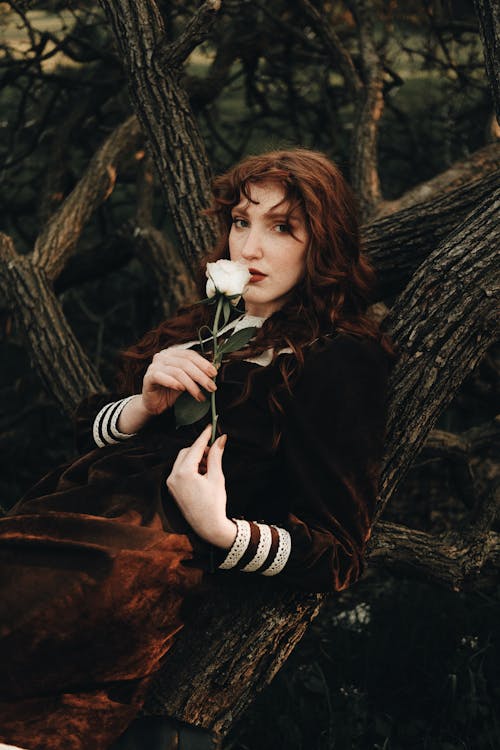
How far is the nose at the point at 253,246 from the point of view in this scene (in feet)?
5.98

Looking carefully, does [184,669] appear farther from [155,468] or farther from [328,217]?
[328,217]

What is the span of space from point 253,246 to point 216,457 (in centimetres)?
49

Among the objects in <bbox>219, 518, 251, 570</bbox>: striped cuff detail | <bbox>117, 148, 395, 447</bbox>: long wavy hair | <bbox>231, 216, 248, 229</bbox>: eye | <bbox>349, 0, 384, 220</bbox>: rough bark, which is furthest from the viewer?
<bbox>349, 0, 384, 220</bbox>: rough bark

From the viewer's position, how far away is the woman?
1.51m

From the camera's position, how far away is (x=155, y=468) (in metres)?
1.72

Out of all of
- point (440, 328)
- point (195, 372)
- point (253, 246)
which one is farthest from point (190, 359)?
point (440, 328)

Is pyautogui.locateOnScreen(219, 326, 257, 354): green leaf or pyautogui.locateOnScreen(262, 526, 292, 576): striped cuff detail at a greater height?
pyautogui.locateOnScreen(219, 326, 257, 354): green leaf

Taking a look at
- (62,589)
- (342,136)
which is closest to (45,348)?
(62,589)

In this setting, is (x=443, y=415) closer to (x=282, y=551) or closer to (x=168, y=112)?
(x=168, y=112)

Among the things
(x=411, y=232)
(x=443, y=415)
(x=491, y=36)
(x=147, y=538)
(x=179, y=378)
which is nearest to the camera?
(x=147, y=538)

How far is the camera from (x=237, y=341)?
1706mm

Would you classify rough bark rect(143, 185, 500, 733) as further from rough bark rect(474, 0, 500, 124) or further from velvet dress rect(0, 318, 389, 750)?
rough bark rect(474, 0, 500, 124)

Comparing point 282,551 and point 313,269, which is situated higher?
point 313,269

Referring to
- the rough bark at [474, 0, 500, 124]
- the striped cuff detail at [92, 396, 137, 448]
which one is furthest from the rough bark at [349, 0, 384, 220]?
the striped cuff detail at [92, 396, 137, 448]
